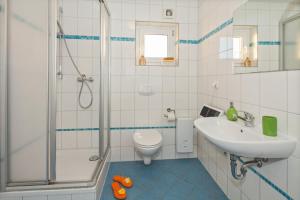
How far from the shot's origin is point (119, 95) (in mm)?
2473

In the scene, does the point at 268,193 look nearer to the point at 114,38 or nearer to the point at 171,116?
the point at 171,116

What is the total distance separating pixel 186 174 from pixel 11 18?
7.53 ft

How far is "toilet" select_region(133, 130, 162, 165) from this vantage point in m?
1.99

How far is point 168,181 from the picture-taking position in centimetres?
201

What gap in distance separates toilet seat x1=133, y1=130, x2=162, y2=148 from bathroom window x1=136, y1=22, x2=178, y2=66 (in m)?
0.97

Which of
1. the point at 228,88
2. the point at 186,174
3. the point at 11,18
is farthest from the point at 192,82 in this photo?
the point at 11,18

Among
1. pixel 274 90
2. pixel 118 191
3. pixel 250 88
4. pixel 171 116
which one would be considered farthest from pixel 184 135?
pixel 274 90

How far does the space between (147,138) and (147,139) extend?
3cm

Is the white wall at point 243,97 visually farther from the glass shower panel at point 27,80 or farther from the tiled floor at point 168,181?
the glass shower panel at point 27,80

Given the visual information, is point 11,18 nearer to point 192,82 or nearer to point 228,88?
point 228,88

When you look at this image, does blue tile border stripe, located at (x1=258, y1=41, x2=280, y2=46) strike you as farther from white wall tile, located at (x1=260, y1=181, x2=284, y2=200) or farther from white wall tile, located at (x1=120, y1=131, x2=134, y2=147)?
white wall tile, located at (x1=120, y1=131, x2=134, y2=147)

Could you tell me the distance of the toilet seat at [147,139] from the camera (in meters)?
1.99

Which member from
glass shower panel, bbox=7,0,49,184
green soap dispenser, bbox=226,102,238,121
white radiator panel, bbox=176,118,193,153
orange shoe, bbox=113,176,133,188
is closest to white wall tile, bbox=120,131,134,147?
orange shoe, bbox=113,176,133,188

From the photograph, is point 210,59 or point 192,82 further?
point 192,82
